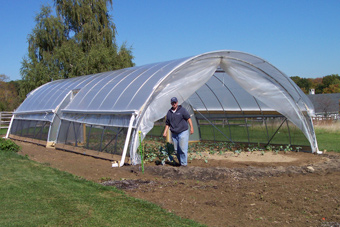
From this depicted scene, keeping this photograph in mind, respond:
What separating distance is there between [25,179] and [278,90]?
7577mm

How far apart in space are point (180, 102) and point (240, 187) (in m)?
3.88

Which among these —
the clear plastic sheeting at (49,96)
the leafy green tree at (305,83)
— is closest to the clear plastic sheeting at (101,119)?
the clear plastic sheeting at (49,96)

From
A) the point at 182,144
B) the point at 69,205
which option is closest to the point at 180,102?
the point at 182,144

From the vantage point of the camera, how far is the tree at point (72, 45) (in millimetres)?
26219

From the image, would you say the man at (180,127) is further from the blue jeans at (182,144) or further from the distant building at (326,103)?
the distant building at (326,103)

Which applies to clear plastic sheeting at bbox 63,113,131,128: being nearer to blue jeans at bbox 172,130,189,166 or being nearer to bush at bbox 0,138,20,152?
blue jeans at bbox 172,130,189,166

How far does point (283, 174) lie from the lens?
26.5ft

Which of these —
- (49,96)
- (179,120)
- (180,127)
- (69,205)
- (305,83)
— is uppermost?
(305,83)

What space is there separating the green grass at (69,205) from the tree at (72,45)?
19303 mm

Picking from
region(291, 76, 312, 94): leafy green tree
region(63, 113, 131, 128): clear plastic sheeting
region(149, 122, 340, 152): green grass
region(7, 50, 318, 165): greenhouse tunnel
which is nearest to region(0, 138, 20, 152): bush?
region(7, 50, 318, 165): greenhouse tunnel

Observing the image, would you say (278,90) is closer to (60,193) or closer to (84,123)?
(84,123)

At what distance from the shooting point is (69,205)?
5410 millimetres

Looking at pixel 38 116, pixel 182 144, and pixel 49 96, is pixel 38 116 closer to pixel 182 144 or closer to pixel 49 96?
pixel 49 96

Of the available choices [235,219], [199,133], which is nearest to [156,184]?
[235,219]
